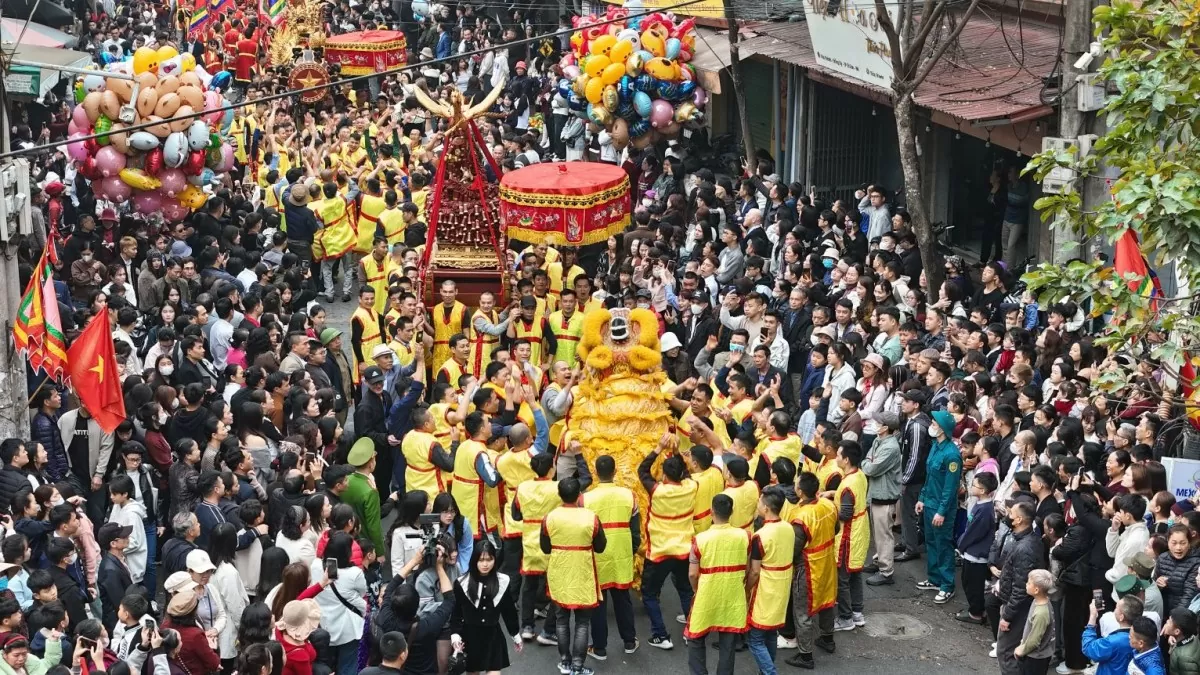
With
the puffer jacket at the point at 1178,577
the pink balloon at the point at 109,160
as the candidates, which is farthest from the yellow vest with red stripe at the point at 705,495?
the pink balloon at the point at 109,160

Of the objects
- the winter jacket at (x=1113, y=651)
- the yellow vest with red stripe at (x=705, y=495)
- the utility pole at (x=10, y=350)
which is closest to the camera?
the winter jacket at (x=1113, y=651)

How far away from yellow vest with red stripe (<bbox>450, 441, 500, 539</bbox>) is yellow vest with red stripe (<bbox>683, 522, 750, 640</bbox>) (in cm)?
195

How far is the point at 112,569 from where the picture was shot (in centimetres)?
970

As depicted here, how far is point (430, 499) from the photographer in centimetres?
1146

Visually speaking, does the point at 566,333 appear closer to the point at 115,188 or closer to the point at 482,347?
the point at 482,347

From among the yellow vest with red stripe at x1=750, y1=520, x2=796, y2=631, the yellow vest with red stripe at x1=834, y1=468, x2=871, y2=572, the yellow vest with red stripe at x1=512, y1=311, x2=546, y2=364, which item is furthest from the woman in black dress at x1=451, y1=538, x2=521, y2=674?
→ the yellow vest with red stripe at x1=512, y1=311, x2=546, y2=364

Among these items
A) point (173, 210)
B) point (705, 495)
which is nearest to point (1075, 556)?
point (705, 495)

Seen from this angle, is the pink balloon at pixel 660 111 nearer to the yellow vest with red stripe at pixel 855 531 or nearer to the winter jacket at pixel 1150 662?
the yellow vest with red stripe at pixel 855 531

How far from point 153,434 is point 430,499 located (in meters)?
2.07

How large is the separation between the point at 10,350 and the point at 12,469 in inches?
55.7

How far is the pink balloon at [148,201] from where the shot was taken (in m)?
15.9

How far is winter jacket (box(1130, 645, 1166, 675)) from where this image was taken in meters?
8.63

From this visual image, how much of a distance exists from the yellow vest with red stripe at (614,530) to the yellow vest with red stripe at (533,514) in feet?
0.85

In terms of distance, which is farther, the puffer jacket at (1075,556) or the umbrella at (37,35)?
the umbrella at (37,35)
